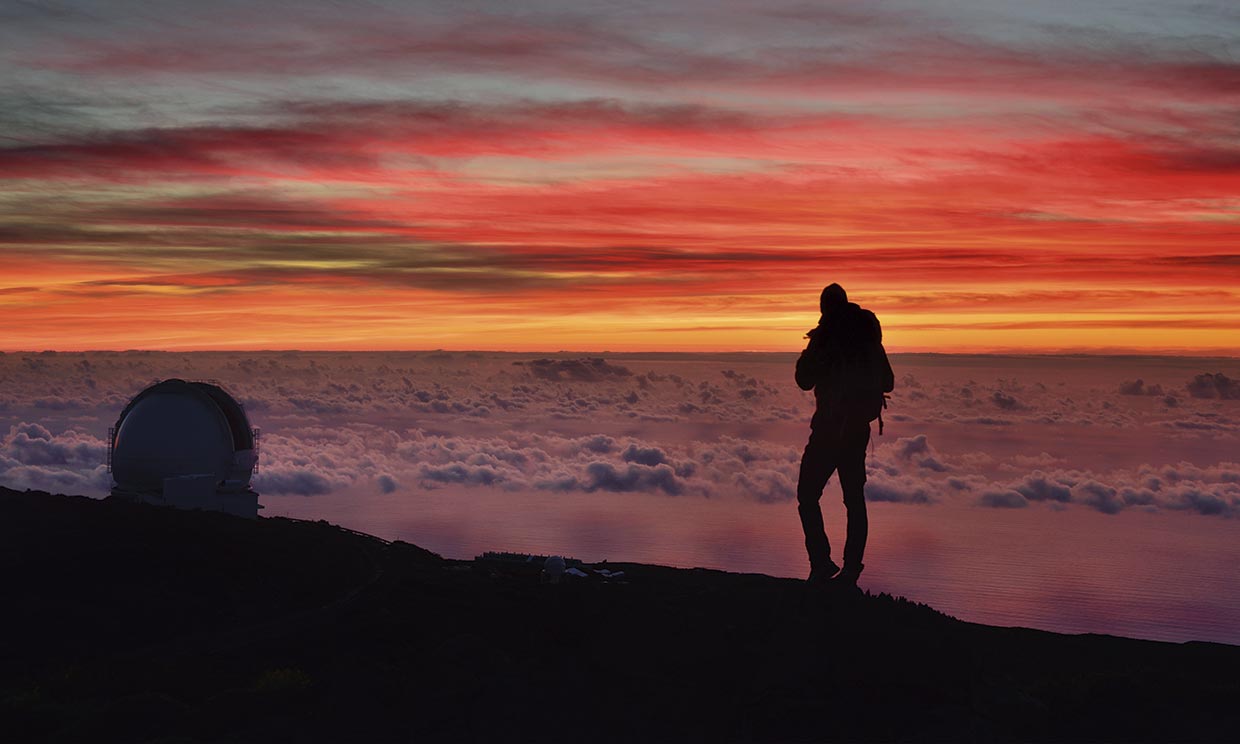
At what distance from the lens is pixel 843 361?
1795 cm

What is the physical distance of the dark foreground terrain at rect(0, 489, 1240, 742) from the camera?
19000 mm

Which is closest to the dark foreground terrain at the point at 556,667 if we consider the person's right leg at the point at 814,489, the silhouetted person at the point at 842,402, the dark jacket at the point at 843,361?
the person's right leg at the point at 814,489

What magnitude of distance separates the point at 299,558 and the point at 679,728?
1005 inches

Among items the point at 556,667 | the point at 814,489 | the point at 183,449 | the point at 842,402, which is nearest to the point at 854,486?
the point at 814,489

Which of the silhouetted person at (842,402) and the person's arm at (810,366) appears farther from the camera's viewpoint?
the person's arm at (810,366)

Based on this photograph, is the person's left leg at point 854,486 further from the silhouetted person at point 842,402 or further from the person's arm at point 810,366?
the person's arm at point 810,366

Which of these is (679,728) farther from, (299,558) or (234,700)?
(299,558)

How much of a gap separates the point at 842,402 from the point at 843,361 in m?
0.74

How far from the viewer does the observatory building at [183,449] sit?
49156mm

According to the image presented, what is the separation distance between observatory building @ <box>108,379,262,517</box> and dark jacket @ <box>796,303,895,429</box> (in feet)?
127

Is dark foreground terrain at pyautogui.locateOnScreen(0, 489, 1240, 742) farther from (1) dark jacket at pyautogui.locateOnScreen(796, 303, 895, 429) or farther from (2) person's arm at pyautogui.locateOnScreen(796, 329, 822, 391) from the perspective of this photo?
(2) person's arm at pyautogui.locateOnScreen(796, 329, 822, 391)

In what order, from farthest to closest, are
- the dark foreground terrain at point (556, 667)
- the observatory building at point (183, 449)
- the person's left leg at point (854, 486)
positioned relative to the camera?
the observatory building at point (183, 449) < the dark foreground terrain at point (556, 667) < the person's left leg at point (854, 486)

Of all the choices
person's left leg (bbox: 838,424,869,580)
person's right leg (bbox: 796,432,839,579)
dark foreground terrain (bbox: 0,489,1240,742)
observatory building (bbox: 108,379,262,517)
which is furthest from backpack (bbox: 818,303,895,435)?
observatory building (bbox: 108,379,262,517)

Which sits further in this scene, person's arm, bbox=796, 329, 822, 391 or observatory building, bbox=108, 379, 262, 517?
observatory building, bbox=108, 379, 262, 517
